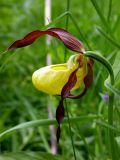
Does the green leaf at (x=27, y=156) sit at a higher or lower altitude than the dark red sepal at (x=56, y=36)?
lower

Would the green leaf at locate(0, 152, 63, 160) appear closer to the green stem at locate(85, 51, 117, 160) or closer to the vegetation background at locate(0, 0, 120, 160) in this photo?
the vegetation background at locate(0, 0, 120, 160)

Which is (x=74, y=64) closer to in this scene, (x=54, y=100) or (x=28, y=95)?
(x=54, y=100)

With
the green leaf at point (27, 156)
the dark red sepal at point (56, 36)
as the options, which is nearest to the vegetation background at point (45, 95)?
the green leaf at point (27, 156)

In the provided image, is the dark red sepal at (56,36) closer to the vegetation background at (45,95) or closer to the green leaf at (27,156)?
the vegetation background at (45,95)

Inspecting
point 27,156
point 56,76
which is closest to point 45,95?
point 27,156

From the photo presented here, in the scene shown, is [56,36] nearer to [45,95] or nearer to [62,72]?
[62,72]

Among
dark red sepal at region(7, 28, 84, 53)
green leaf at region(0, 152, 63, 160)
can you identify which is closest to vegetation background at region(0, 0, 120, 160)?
green leaf at region(0, 152, 63, 160)
